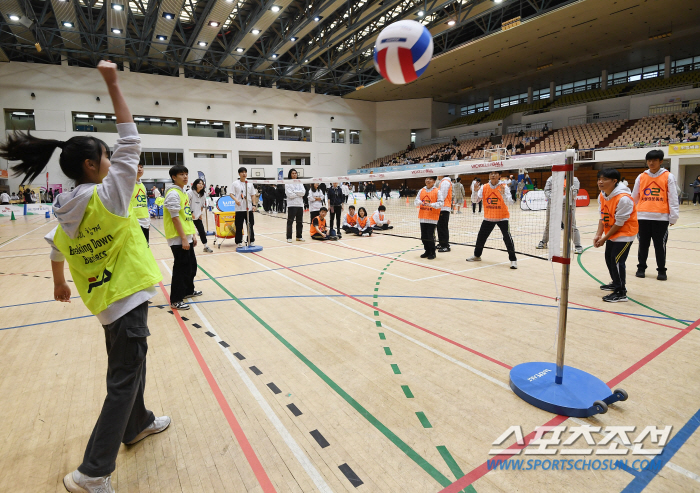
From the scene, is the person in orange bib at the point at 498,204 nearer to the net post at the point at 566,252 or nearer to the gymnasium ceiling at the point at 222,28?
the net post at the point at 566,252

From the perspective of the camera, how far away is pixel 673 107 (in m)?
27.5

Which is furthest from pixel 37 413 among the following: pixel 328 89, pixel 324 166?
pixel 328 89

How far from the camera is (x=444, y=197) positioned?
26.4 ft

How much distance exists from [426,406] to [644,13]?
31.1 meters

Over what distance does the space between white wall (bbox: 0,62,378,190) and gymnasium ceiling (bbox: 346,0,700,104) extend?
148 inches

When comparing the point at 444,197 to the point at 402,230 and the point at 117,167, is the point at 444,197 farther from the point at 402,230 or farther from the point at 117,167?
the point at 117,167

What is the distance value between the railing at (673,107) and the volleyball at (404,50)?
3299 centimetres

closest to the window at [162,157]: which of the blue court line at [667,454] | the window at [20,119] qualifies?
the window at [20,119]

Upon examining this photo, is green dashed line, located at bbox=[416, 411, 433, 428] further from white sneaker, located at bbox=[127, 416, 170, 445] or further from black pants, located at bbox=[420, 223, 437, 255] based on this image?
black pants, located at bbox=[420, 223, 437, 255]

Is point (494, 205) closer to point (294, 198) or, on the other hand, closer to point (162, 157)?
point (294, 198)

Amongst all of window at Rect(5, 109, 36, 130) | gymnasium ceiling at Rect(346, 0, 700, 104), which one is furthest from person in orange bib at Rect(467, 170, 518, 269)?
window at Rect(5, 109, 36, 130)

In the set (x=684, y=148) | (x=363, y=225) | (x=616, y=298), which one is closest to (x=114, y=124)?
(x=363, y=225)

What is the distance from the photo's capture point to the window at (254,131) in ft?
119

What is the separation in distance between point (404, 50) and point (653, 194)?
15.8 ft
